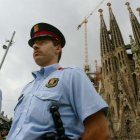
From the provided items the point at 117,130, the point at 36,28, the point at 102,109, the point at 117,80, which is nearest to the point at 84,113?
the point at 102,109

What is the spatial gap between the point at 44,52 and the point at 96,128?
80cm

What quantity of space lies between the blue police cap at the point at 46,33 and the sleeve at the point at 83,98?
49cm

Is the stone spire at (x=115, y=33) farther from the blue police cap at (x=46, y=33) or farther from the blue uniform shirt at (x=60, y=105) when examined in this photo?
the blue uniform shirt at (x=60, y=105)

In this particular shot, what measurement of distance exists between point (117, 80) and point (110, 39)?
27.9 feet

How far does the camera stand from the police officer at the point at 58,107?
1830mm

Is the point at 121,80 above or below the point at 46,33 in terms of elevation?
above

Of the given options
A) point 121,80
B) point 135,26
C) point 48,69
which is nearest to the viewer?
point 48,69

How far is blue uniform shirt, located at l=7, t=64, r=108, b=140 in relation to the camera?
6.11 feet

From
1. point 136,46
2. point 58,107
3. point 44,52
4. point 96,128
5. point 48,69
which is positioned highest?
point 136,46

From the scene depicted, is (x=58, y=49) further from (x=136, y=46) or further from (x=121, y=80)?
(x=136, y=46)

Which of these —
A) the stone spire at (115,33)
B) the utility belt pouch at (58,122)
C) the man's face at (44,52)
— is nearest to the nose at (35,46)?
the man's face at (44,52)

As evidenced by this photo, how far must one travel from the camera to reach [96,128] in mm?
1794

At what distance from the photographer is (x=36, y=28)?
2463 mm

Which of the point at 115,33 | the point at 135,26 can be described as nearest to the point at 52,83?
the point at 115,33
